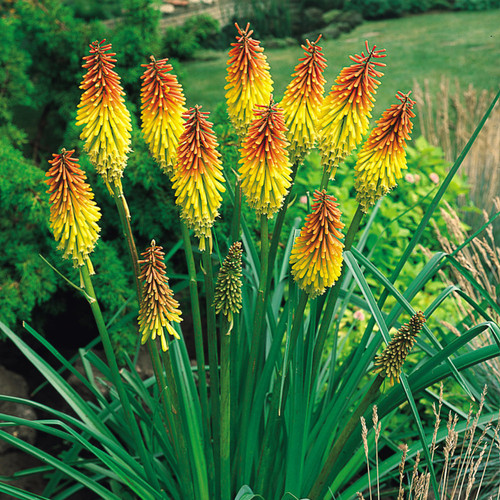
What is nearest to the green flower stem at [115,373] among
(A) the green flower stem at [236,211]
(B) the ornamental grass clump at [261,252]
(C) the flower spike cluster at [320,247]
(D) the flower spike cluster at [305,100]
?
(B) the ornamental grass clump at [261,252]

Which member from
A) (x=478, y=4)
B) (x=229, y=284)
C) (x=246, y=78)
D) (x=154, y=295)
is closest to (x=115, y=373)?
(x=154, y=295)

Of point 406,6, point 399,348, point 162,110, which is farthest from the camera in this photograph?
point 406,6

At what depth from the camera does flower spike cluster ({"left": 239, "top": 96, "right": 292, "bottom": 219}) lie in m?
1.53

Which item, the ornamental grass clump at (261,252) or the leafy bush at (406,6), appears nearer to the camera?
the ornamental grass clump at (261,252)

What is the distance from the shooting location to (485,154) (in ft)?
15.5

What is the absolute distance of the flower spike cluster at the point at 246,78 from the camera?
165 cm

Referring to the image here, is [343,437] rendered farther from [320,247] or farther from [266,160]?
[266,160]

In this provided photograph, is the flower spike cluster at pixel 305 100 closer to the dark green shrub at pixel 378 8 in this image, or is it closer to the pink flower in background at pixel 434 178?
the pink flower in background at pixel 434 178

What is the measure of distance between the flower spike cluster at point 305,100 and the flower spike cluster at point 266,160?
0.28ft

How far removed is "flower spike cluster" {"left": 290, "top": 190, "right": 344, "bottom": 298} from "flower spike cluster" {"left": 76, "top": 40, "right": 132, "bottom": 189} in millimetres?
568

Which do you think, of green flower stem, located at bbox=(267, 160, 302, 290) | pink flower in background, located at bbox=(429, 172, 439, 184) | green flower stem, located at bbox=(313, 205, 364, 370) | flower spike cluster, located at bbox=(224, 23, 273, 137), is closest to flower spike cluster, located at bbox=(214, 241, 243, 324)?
green flower stem, located at bbox=(267, 160, 302, 290)

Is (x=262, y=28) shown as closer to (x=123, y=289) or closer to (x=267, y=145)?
(x=123, y=289)

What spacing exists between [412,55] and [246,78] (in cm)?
722

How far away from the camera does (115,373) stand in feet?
5.88
